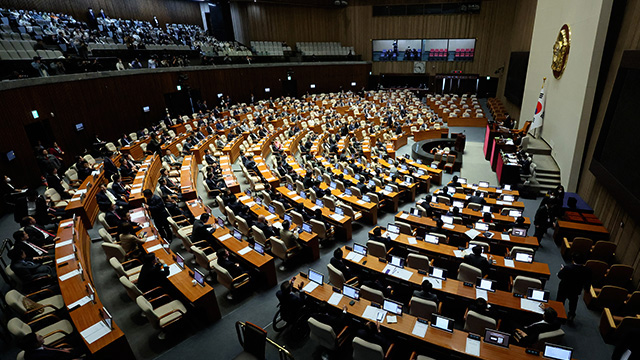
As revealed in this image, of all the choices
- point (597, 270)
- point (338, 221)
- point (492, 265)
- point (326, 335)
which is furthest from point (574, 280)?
point (338, 221)

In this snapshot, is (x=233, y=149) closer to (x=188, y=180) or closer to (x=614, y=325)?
(x=188, y=180)

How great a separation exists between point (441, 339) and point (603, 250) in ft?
18.8

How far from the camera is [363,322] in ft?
18.0

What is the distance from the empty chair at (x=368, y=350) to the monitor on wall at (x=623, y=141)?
261 inches

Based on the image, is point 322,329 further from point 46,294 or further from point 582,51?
point 582,51

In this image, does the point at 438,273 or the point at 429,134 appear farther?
the point at 429,134

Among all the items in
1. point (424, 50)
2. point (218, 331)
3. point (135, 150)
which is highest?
point (424, 50)

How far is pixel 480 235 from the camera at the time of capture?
26.7 feet

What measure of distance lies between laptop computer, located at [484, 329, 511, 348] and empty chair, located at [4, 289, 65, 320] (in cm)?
732

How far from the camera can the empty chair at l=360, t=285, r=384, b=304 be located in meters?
5.76

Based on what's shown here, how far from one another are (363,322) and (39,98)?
14.5m

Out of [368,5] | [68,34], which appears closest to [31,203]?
[68,34]

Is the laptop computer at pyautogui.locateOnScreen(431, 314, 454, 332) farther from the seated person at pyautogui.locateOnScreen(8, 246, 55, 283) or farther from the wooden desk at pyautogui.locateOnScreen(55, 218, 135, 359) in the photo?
the seated person at pyautogui.locateOnScreen(8, 246, 55, 283)

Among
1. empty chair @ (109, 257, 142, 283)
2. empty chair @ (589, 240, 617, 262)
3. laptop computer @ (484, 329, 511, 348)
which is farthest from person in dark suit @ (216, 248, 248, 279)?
empty chair @ (589, 240, 617, 262)
